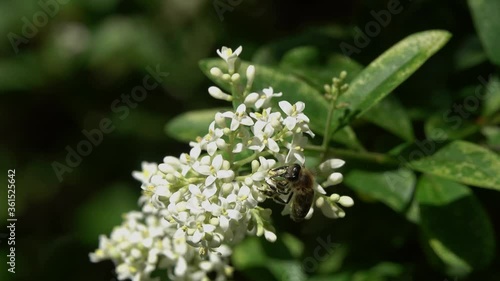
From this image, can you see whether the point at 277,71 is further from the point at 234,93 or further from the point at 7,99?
the point at 7,99

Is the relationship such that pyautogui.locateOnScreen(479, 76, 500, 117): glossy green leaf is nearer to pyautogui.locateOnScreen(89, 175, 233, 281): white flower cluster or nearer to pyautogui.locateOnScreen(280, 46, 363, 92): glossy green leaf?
pyautogui.locateOnScreen(280, 46, 363, 92): glossy green leaf

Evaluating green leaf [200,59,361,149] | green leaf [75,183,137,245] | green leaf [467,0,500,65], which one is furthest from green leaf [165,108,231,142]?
green leaf [75,183,137,245]

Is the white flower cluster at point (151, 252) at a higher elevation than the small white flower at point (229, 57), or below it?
below

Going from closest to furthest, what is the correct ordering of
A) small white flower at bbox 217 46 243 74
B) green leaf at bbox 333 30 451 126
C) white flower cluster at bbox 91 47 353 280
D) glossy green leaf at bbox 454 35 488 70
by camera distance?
white flower cluster at bbox 91 47 353 280
small white flower at bbox 217 46 243 74
green leaf at bbox 333 30 451 126
glossy green leaf at bbox 454 35 488 70

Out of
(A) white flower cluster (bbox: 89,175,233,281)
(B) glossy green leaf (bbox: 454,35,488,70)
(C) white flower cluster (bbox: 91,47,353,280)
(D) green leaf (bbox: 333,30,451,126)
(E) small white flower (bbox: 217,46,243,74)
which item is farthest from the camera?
(B) glossy green leaf (bbox: 454,35,488,70)

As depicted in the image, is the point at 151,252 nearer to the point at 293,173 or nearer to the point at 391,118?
the point at 293,173

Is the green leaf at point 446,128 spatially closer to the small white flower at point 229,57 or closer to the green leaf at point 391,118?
the green leaf at point 391,118

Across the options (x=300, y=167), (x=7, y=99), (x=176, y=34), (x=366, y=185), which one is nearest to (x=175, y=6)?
(x=176, y=34)

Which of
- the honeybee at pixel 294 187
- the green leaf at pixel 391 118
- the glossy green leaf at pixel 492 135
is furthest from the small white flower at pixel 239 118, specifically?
the glossy green leaf at pixel 492 135
